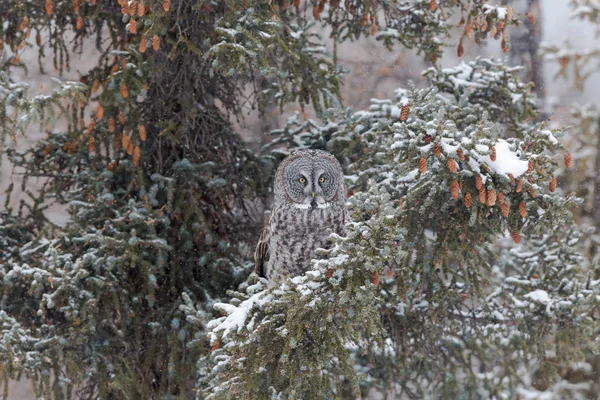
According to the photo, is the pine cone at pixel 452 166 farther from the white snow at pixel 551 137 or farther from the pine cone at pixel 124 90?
the pine cone at pixel 124 90

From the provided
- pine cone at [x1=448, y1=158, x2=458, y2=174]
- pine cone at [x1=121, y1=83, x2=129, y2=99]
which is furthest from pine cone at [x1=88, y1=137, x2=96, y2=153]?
pine cone at [x1=448, y1=158, x2=458, y2=174]

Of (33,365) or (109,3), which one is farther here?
(109,3)

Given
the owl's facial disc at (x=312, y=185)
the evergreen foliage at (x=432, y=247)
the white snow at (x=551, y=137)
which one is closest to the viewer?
the evergreen foliage at (x=432, y=247)

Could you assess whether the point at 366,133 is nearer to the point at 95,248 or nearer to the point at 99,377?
the point at 95,248

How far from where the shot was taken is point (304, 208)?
18.4 ft

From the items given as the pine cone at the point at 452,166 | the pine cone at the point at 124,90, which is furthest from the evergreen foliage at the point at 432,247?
the pine cone at the point at 124,90

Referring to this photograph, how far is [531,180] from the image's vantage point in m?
4.43

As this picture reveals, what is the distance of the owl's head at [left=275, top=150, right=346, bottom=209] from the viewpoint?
220 inches

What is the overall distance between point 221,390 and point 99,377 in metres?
1.50

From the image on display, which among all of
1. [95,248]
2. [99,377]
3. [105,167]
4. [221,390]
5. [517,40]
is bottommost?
[99,377]

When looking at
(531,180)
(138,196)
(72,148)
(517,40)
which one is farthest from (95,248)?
(517,40)

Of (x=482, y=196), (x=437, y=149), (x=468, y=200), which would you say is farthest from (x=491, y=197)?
(x=437, y=149)

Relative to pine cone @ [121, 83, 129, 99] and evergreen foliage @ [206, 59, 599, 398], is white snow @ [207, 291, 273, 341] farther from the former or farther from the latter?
pine cone @ [121, 83, 129, 99]

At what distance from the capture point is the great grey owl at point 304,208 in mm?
5598
